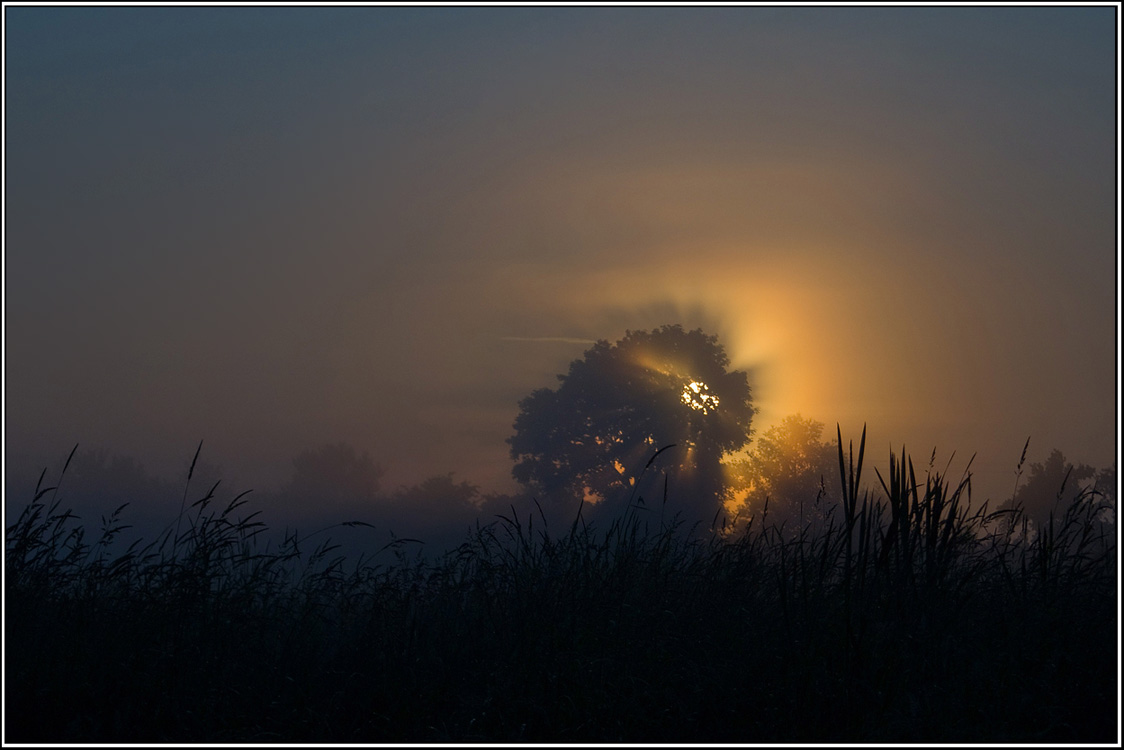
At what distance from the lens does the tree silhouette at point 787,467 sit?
122 feet

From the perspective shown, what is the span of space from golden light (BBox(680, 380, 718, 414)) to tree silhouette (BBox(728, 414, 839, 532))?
3.15 meters

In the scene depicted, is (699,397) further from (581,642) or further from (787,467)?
(581,642)

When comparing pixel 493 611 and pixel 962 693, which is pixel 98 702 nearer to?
pixel 493 611

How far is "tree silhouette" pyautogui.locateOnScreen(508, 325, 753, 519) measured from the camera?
3641 cm

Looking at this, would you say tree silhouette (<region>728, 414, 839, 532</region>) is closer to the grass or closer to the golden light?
the golden light

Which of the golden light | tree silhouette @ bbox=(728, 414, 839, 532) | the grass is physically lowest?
the grass

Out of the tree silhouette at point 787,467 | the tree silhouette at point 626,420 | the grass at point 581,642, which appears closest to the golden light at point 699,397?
the tree silhouette at point 626,420

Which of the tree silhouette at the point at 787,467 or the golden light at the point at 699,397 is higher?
the golden light at the point at 699,397

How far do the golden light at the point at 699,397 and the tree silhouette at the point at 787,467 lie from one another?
3.15 metres

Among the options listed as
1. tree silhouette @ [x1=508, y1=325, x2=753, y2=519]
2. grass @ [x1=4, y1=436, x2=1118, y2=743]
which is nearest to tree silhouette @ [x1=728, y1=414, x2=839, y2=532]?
tree silhouette @ [x1=508, y1=325, x2=753, y2=519]

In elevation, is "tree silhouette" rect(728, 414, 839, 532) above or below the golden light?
below

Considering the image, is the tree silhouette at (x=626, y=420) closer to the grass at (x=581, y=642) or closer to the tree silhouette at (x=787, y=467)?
the tree silhouette at (x=787, y=467)

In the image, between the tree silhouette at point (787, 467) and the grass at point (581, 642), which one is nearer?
the grass at point (581, 642)

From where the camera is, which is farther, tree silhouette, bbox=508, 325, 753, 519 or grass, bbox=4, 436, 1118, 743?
tree silhouette, bbox=508, 325, 753, 519
